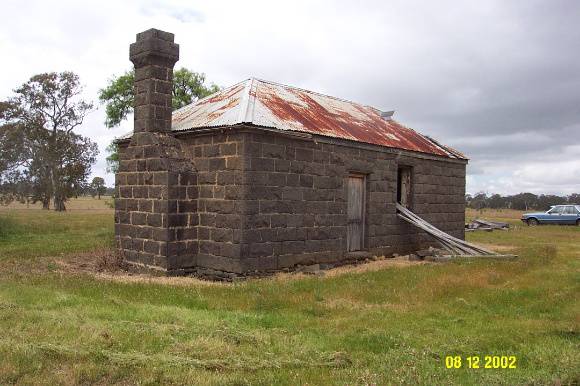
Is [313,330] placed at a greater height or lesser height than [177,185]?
lesser

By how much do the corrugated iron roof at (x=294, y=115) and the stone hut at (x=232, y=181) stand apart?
56 mm

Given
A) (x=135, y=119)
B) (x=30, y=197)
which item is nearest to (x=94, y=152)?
(x=30, y=197)

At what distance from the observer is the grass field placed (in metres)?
5.13

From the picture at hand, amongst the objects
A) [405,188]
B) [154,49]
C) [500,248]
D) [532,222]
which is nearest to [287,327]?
[154,49]

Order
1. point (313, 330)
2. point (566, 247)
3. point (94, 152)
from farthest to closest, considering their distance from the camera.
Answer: point (94, 152), point (566, 247), point (313, 330)

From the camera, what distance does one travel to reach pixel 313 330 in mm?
6863

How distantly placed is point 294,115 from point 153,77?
346cm

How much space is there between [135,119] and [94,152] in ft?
131

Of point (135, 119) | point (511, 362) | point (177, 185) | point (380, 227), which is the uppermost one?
point (135, 119)

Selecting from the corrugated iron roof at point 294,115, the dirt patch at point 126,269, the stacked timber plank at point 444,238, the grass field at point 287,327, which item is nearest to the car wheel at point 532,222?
the corrugated iron roof at point 294,115

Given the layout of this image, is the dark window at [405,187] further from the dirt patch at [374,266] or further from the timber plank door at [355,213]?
the timber plank door at [355,213]

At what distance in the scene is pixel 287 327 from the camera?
22.8ft

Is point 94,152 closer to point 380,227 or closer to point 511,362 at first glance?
point 380,227

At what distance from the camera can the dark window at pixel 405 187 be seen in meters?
16.4
